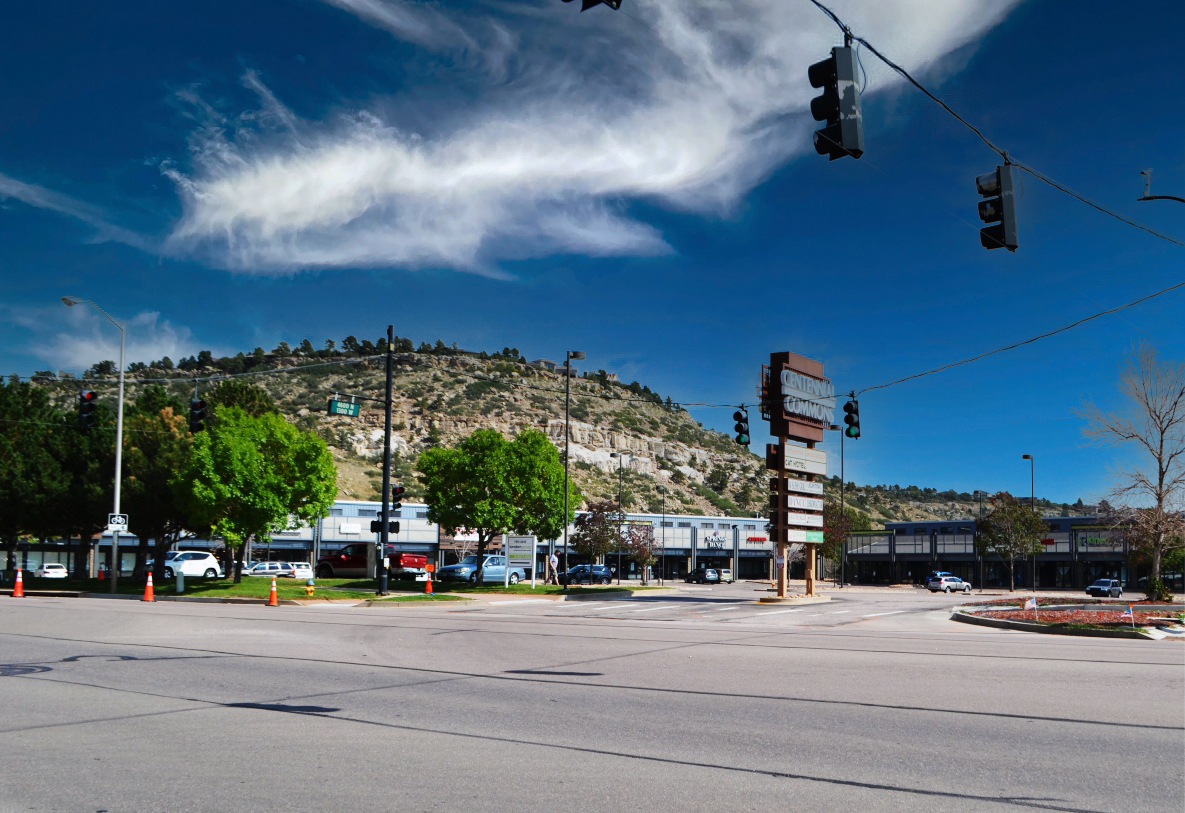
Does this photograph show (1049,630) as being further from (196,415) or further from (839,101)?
(196,415)

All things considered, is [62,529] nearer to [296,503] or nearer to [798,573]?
[296,503]

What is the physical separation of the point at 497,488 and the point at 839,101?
3804 centimetres

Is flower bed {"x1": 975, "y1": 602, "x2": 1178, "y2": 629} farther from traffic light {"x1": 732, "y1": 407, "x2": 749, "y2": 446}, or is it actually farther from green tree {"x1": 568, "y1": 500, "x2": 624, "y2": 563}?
green tree {"x1": 568, "y1": 500, "x2": 624, "y2": 563}

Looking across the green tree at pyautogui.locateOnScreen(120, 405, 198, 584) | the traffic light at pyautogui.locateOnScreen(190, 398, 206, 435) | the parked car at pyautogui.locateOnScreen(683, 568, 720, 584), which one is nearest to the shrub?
the traffic light at pyautogui.locateOnScreen(190, 398, 206, 435)

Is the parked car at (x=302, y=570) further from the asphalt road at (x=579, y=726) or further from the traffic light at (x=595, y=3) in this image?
the traffic light at (x=595, y=3)

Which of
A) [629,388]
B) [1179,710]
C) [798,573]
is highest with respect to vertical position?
[629,388]

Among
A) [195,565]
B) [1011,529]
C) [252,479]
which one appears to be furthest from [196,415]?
[1011,529]

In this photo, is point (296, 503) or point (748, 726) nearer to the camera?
point (748, 726)

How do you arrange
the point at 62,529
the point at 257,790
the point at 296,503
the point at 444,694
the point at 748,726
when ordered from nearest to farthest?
1. the point at 257,790
2. the point at 748,726
3. the point at 444,694
4. the point at 296,503
5. the point at 62,529

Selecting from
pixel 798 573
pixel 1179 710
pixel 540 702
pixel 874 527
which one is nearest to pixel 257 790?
pixel 540 702

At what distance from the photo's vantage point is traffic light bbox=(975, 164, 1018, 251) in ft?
41.0

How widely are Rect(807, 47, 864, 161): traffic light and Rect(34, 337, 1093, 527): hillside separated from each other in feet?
270

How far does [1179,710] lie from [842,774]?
5060mm

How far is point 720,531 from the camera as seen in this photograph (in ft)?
311
